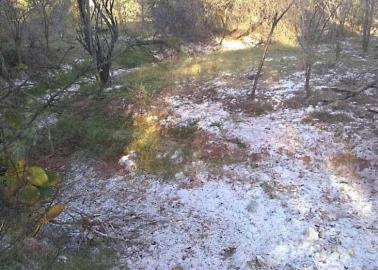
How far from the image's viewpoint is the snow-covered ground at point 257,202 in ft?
18.2

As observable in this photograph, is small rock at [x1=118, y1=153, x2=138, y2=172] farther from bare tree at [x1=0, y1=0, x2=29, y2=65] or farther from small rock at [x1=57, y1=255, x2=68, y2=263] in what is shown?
bare tree at [x1=0, y1=0, x2=29, y2=65]

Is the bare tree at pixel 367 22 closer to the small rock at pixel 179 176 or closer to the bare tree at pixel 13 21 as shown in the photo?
the small rock at pixel 179 176

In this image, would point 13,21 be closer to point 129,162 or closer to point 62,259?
point 129,162

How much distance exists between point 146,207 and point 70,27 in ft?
43.8

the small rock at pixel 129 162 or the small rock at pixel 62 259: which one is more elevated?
the small rock at pixel 129 162

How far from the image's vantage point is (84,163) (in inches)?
317

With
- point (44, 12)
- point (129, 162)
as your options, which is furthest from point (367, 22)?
point (44, 12)

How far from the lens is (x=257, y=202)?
645 cm

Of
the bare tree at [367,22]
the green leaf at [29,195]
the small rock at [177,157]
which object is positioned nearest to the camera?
the green leaf at [29,195]

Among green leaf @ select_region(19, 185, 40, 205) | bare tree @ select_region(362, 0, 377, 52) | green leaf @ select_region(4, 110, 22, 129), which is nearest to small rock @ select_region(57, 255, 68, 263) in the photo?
green leaf @ select_region(19, 185, 40, 205)

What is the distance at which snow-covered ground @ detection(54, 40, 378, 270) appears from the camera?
5.54 meters

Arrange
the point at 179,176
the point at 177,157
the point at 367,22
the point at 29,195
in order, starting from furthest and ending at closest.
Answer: the point at 367,22, the point at 177,157, the point at 179,176, the point at 29,195

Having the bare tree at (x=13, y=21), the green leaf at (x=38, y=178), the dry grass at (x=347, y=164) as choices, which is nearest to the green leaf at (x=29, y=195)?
the green leaf at (x=38, y=178)

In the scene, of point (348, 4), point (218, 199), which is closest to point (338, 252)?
point (218, 199)
